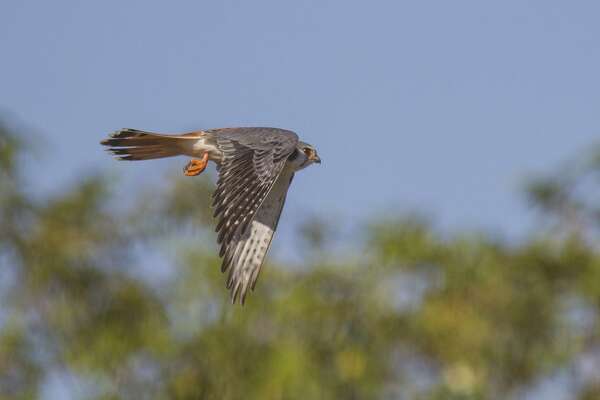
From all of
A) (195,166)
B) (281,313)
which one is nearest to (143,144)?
(195,166)

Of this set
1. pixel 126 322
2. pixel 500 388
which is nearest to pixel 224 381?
pixel 126 322

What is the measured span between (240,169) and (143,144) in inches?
38.1

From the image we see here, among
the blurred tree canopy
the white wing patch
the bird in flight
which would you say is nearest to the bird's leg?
the bird in flight

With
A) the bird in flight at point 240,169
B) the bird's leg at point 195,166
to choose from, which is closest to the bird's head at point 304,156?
the bird in flight at point 240,169

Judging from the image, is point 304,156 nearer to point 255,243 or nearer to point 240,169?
point 255,243

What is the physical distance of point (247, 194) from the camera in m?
8.98

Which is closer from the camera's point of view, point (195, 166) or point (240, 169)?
point (240, 169)

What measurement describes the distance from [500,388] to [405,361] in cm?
156

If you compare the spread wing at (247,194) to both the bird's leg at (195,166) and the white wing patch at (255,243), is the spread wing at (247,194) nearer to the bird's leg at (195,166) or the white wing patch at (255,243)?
the white wing patch at (255,243)

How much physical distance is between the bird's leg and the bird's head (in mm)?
575

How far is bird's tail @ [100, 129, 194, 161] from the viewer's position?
980 cm

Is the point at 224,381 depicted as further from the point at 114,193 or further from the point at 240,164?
the point at 240,164

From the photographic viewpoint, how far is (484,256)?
22672mm

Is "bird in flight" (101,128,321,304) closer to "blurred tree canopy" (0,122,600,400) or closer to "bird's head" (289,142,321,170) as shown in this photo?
"bird's head" (289,142,321,170)
